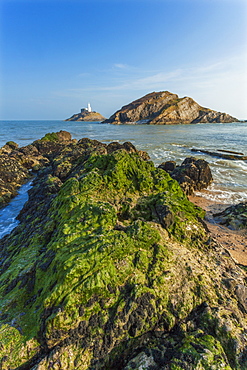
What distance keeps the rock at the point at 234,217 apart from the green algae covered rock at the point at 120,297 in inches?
141

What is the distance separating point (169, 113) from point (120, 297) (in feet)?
401

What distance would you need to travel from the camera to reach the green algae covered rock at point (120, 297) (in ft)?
8.45

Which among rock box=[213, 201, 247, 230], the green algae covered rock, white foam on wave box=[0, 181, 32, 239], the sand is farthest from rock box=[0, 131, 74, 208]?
rock box=[213, 201, 247, 230]

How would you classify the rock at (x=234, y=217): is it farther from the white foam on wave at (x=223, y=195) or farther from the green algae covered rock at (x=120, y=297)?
the green algae covered rock at (x=120, y=297)

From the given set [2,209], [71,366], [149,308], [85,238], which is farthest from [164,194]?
[2,209]

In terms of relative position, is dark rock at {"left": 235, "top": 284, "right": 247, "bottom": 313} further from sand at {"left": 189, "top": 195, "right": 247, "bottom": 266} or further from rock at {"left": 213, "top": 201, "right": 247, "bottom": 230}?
rock at {"left": 213, "top": 201, "right": 247, "bottom": 230}

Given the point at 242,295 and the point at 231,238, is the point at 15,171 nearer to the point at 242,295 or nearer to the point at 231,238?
the point at 231,238

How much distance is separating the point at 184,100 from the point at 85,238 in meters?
135

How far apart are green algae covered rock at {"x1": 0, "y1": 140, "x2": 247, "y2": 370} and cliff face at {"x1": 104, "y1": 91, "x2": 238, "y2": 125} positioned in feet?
375

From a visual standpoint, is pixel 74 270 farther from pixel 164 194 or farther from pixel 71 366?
pixel 164 194

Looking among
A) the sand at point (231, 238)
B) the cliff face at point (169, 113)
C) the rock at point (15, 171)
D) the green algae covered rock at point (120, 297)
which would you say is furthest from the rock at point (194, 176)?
the cliff face at point (169, 113)

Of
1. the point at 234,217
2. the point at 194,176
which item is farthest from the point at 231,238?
the point at 194,176

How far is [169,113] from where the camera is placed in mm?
114375

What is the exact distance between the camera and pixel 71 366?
2.50 metres
